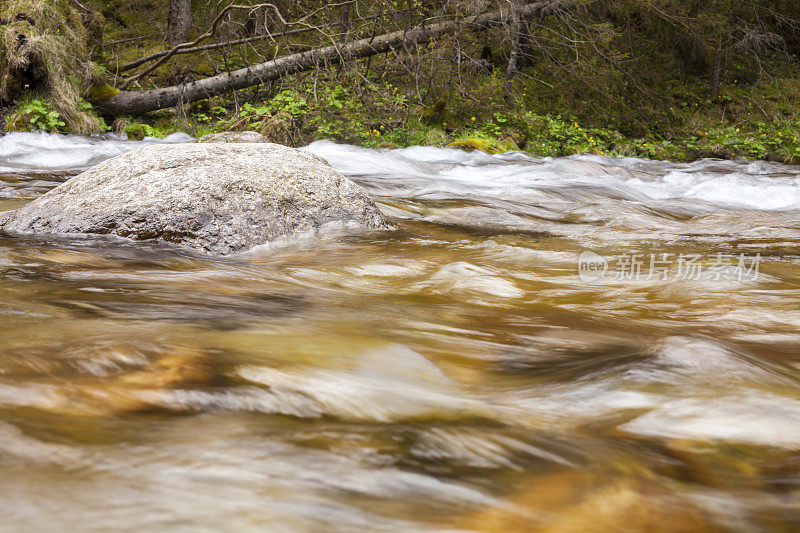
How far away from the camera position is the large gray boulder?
4332 millimetres

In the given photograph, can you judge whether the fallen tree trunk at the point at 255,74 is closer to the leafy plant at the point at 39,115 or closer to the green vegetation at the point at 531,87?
the green vegetation at the point at 531,87

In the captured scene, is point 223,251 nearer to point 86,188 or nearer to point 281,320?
point 86,188

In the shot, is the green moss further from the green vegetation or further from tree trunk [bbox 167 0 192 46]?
tree trunk [bbox 167 0 192 46]

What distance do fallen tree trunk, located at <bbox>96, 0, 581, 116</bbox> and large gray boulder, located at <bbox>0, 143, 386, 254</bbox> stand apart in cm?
760

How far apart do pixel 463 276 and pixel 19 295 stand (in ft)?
7.04

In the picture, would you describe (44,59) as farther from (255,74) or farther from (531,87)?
(531,87)

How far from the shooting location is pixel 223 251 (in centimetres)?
422

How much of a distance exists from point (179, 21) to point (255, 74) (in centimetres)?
477

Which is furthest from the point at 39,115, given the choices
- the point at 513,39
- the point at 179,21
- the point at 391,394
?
the point at 391,394

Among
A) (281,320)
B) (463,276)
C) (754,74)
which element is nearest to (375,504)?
(281,320)

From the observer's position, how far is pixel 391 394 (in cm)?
170

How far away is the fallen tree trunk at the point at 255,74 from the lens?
1207 centimetres

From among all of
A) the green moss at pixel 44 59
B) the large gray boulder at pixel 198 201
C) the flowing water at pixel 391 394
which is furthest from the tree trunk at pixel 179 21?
the flowing water at pixel 391 394

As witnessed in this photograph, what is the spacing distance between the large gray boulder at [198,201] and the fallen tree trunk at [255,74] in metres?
7.60
